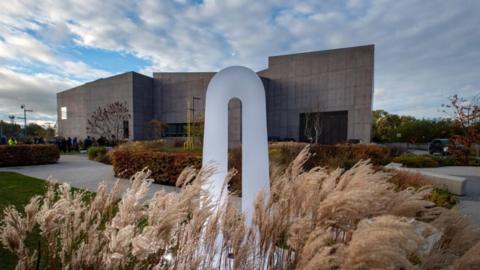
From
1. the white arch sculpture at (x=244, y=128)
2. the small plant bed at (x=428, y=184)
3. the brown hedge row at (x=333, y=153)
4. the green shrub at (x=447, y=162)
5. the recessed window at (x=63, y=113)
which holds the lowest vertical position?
the green shrub at (x=447, y=162)

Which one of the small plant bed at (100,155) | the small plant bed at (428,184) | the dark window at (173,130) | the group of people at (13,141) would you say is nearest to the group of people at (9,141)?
the group of people at (13,141)

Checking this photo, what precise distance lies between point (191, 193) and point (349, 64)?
29293mm

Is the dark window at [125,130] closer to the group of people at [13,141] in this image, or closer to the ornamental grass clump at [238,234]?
the group of people at [13,141]

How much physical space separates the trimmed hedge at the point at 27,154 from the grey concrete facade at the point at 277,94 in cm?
1238

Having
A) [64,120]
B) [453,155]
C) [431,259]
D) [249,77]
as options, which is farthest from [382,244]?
[64,120]

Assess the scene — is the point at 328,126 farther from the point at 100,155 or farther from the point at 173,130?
the point at 100,155

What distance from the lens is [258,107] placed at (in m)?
3.10

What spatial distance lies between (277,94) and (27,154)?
26387 mm

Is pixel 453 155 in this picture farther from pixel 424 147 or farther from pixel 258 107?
pixel 424 147

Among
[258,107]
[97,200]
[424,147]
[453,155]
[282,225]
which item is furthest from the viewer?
[424,147]

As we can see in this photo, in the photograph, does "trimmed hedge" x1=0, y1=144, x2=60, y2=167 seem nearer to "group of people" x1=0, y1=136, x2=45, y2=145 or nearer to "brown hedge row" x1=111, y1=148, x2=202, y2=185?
"group of people" x1=0, y1=136, x2=45, y2=145

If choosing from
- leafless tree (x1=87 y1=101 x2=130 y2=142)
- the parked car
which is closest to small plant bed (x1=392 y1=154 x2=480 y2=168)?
the parked car

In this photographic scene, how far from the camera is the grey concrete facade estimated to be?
25953 millimetres

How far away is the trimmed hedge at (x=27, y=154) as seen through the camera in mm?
12336
